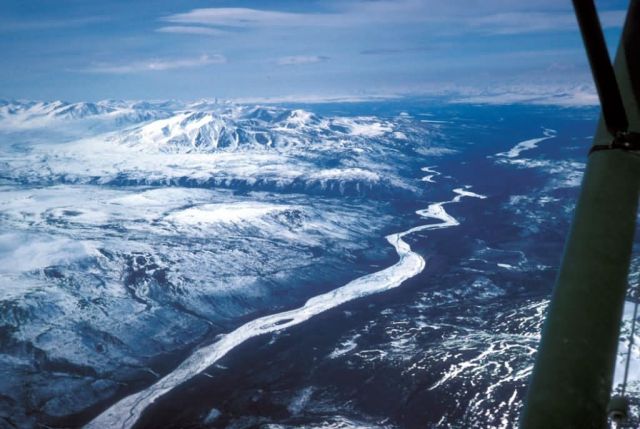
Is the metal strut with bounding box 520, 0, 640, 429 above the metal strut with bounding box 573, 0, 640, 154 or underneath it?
underneath

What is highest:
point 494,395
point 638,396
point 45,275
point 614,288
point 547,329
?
point 614,288

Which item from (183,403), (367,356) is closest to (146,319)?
(183,403)

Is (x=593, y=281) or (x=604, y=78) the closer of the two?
(x=593, y=281)

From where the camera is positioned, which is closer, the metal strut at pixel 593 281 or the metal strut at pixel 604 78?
the metal strut at pixel 593 281

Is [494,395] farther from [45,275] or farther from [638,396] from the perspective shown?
[45,275]

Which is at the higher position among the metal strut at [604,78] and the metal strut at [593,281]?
the metal strut at [604,78]

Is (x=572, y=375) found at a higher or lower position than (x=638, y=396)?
higher

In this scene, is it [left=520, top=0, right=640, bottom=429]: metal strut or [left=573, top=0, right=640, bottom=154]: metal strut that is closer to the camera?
[left=520, top=0, right=640, bottom=429]: metal strut

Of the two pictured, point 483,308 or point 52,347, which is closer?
point 52,347

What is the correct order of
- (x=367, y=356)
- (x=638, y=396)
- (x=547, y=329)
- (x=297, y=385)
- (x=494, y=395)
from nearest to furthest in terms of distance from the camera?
(x=547, y=329) < (x=638, y=396) < (x=494, y=395) < (x=297, y=385) < (x=367, y=356)

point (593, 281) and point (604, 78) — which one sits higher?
point (604, 78)

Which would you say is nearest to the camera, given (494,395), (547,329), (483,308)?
(547,329)
